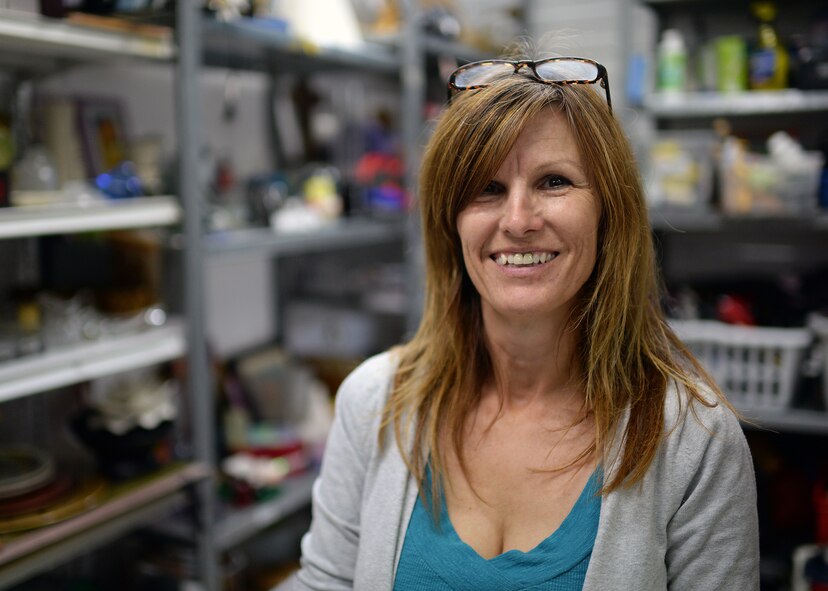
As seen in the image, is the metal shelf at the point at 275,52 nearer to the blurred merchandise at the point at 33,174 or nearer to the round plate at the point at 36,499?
the blurred merchandise at the point at 33,174

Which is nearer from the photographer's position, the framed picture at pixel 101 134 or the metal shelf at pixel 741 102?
the framed picture at pixel 101 134

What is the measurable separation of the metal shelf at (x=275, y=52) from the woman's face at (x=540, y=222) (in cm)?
149

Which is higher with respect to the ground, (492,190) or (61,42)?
(61,42)

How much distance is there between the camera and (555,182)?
1302 millimetres

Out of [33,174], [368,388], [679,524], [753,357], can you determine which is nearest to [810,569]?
[753,357]

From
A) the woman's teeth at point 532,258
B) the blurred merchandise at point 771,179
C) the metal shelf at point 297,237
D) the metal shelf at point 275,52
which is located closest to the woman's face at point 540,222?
the woman's teeth at point 532,258

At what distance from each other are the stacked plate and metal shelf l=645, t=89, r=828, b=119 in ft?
8.24

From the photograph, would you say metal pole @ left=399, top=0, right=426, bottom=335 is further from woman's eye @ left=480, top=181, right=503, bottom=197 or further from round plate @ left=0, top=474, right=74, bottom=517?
woman's eye @ left=480, top=181, right=503, bottom=197

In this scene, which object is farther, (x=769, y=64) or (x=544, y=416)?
(x=769, y=64)

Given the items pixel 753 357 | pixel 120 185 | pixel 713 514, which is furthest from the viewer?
pixel 753 357

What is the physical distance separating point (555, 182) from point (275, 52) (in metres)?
2.16

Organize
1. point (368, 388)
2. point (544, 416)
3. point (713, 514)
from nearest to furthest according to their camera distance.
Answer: point (713, 514), point (544, 416), point (368, 388)

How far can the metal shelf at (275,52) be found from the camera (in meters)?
2.57

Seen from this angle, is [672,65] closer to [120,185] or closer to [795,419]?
[795,419]
